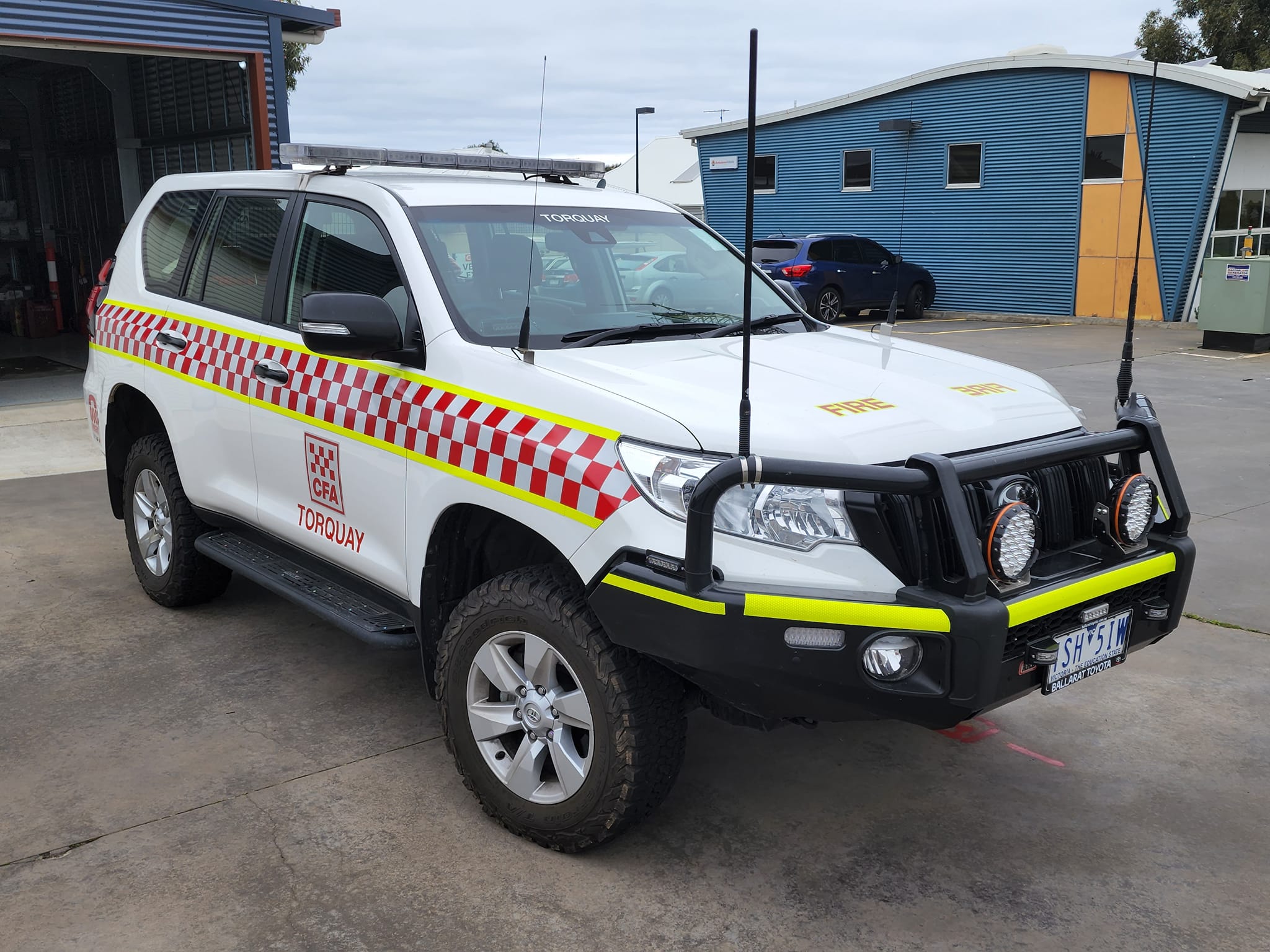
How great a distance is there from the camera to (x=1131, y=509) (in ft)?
10.2

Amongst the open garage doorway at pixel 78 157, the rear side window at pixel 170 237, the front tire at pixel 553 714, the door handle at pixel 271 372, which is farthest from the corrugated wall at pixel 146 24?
the front tire at pixel 553 714

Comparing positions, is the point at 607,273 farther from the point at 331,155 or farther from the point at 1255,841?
the point at 1255,841

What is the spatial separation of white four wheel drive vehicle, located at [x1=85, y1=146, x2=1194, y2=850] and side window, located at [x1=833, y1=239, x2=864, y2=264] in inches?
610

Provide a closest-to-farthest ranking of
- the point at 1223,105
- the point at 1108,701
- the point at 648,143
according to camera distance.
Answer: the point at 1108,701, the point at 1223,105, the point at 648,143

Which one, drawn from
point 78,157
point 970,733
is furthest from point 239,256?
point 78,157

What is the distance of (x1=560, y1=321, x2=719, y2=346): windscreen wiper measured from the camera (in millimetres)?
3502

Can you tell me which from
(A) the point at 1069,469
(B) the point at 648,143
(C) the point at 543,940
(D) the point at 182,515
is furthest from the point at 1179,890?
(B) the point at 648,143

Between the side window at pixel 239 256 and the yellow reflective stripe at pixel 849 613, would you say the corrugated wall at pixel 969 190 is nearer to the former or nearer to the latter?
the side window at pixel 239 256

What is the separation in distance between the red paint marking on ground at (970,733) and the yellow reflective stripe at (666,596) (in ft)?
5.43

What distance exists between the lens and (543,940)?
275 centimetres

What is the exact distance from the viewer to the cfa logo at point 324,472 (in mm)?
3736

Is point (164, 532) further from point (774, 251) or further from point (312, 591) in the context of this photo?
point (774, 251)

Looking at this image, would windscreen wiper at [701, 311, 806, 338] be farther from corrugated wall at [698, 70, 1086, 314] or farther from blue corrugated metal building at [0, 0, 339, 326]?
corrugated wall at [698, 70, 1086, 314]

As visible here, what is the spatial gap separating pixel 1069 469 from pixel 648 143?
45.6m
